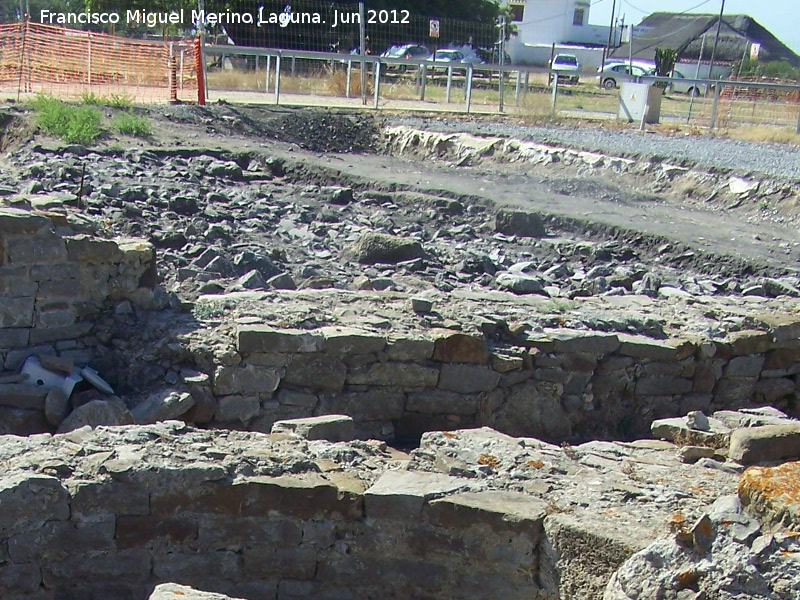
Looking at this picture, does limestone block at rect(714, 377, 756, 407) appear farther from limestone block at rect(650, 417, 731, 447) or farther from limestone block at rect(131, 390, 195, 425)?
limestone block at rect(131, 390, 195, 425)

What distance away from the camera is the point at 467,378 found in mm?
6062

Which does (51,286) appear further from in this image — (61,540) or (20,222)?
(61,540)

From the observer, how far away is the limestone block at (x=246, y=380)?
5812 mm

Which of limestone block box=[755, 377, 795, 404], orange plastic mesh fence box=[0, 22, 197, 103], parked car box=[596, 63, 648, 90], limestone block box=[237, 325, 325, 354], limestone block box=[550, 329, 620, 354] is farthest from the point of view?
parked car box=[596, 63, 648, 90]

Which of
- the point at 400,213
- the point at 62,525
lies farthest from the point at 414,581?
the point at 400,213

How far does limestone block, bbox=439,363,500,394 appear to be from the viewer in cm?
605

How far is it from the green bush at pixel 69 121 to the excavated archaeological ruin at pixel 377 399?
3.84 ft

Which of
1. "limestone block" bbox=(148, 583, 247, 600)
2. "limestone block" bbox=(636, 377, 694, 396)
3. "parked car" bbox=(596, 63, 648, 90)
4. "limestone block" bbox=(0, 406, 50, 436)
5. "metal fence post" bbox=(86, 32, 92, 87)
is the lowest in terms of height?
"limestone block" bbox=(0, 406, 50, 436)

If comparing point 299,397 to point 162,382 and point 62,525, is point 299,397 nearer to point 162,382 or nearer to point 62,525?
point 162,382

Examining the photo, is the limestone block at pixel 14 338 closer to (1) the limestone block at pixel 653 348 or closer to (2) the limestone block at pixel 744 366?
(1) the limestone block at pixel 653 348

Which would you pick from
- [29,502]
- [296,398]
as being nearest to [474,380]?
[296,398]

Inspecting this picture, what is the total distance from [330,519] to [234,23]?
25.9m

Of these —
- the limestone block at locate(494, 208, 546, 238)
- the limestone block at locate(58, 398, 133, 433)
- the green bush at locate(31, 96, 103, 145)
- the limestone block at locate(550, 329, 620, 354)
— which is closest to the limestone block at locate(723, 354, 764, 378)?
the limestone block at locate(550, 329, 620, 354)

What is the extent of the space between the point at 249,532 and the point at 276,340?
2.05m
